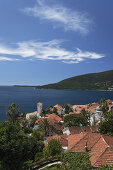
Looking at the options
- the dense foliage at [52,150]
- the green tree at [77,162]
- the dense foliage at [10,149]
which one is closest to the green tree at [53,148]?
the dense foliage at [52,150]

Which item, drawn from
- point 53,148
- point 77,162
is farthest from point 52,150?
point 77,162

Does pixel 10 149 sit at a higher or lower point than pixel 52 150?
higher

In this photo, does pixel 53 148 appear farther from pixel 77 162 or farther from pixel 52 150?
pixel 77 162

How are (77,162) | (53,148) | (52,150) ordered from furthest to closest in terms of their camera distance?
(53,148) < (52,150) < (77,162)

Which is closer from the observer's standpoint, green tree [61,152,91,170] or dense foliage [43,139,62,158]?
green tree [61,152,91,170]

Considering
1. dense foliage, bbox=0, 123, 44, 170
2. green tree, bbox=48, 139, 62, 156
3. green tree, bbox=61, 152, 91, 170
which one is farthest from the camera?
green tree, bbox=48, 139, 62, 156

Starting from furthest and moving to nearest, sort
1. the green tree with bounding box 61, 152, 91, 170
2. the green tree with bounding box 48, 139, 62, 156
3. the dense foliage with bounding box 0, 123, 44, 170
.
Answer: the green tree with bounding box 48, 139, 62, 156, the dense foliage with bounding box 0, 123, 44, 170, the green tree with bounding box 61, 152, 91, 170

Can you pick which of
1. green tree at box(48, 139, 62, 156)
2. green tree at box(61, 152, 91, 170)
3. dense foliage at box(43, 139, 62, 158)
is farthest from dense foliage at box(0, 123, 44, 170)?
green tree at box(61, 152, 91, 170)

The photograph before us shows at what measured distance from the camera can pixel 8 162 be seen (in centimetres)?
A: 2980

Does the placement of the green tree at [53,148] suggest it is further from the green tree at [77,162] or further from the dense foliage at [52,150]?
the green tree at [77,162]

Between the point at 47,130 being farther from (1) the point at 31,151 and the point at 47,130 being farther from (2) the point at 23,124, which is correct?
(1) the point at 31,151

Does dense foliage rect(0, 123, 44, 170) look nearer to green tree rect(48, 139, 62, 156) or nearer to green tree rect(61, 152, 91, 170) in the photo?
green tree rect(48, 139, 62, 156)

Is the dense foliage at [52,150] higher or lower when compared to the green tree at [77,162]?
lower

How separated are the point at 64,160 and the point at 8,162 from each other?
1732 centimetres
